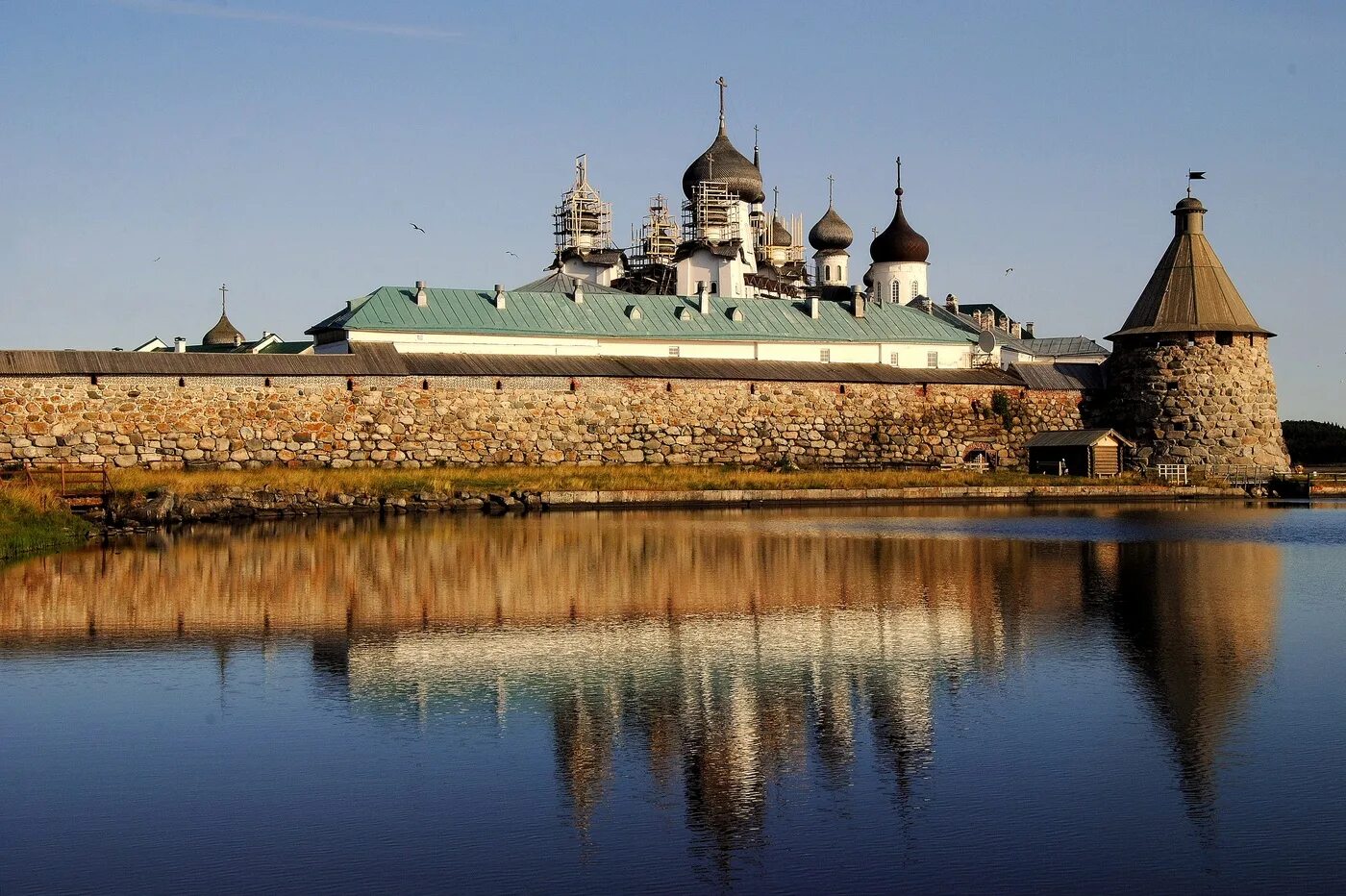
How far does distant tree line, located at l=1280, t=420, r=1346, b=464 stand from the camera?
5050 cm

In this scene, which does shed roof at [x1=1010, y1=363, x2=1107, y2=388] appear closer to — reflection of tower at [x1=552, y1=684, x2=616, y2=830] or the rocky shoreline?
the rocky shoreline

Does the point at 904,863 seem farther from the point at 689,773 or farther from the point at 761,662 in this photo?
the point at 761,662

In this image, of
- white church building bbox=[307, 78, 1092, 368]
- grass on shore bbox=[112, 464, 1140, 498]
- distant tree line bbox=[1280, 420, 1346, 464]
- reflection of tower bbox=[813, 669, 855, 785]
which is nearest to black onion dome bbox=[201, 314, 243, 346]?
white church building bbox=[307, 78, 1092, 368]

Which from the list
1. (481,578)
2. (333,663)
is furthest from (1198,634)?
(481,578)

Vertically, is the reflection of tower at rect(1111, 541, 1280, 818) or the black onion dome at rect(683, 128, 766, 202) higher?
the black onion dome at rect(683, 128, 766, 202)

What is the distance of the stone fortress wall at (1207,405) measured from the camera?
124ft

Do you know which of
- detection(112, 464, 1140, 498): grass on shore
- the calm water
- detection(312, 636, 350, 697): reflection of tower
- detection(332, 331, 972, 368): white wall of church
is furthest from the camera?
detection(332, 331, 972, 368): white wall of church

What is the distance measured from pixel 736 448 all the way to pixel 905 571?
62.9 feet

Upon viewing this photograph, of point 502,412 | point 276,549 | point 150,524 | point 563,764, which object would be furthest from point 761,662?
point 502,412

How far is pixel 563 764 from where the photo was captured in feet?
26.7

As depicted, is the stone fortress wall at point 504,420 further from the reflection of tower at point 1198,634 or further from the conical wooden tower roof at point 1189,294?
the reflection of tower at point 1198,634

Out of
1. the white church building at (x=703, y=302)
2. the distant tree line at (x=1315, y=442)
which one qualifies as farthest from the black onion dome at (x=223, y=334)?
the distant tree line at (x=1315, y=442)

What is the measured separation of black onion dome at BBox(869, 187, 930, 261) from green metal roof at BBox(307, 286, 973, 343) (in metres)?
8.73

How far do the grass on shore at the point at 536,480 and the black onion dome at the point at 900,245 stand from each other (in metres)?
16.5
